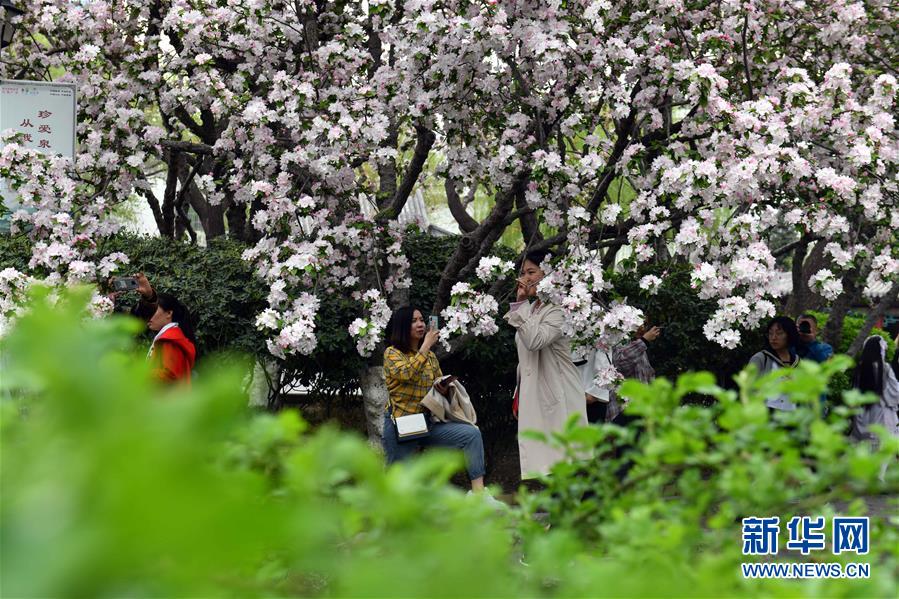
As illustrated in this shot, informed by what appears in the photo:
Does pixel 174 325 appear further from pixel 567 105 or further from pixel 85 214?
pixel 567 105

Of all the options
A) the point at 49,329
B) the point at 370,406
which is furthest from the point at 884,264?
the point at 49,329

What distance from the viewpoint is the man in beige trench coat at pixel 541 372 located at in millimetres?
6312

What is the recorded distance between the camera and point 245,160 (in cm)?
746

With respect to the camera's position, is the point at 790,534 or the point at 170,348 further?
the point at 170,348

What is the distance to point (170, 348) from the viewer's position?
5.89 m

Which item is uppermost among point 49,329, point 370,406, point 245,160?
point 245,160

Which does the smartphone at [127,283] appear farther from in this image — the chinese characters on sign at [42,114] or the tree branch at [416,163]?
the tree branch at [416,163]

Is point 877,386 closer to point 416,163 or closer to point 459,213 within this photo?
point 459,213

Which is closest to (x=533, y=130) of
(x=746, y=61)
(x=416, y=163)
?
(x=416, y=163)

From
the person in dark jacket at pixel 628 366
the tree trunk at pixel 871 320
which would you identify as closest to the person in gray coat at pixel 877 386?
the tree trunk at pixel 871 320

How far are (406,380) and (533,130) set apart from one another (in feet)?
6.93

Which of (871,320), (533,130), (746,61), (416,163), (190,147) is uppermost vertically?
(746,61)

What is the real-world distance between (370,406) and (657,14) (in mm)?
3794

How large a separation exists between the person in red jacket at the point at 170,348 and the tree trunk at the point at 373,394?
210cm
